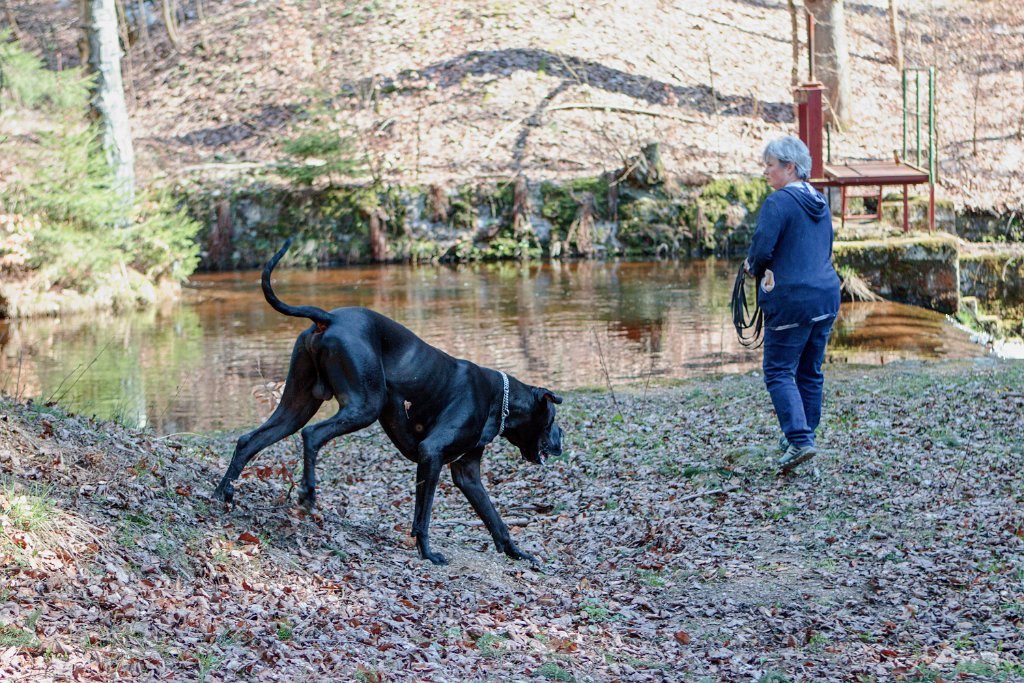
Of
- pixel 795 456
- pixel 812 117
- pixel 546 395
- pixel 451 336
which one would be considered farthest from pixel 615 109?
pixel 546 395

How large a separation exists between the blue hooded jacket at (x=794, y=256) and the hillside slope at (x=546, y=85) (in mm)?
16503

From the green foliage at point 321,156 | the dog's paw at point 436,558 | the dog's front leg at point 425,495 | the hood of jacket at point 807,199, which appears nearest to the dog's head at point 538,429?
the dog's front leg at point 425,495

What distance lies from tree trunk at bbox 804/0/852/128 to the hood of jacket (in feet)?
63.9

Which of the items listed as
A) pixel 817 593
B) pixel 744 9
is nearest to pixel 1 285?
pixel 817 593

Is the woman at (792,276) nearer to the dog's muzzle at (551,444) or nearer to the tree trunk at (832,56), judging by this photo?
the dog's muzzle at (551,444)

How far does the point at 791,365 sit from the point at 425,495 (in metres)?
3.12

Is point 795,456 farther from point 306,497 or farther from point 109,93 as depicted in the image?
point 109,93

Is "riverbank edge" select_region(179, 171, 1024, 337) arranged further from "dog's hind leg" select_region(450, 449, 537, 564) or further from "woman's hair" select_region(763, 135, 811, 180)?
"dog's hind leg" select_region(450, 449, 537, 564)

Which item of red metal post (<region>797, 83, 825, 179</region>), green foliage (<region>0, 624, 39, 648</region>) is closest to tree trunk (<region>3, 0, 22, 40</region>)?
red metal post (<region>797, 83, 825, 179</region>)

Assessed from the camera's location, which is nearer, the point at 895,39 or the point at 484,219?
the point at 484,219

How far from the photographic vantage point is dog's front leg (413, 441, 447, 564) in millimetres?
6465

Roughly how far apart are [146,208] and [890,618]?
62.7ft

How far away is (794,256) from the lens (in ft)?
26.1

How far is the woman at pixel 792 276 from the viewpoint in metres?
7.89
